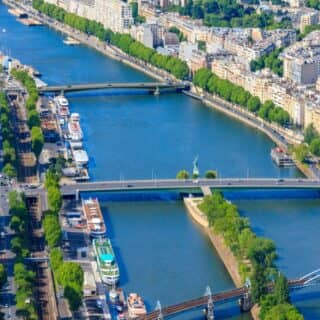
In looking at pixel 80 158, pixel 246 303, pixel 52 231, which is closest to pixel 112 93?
pixel 80 158

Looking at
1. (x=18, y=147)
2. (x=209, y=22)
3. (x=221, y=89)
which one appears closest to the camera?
(x=18, y=147)

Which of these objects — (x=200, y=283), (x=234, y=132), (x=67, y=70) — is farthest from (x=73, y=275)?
(x=67, y=70)

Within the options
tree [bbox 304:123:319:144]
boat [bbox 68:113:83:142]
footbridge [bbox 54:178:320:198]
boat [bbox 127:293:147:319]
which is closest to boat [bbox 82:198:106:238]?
footbridge [bbox 54:178:320:198]

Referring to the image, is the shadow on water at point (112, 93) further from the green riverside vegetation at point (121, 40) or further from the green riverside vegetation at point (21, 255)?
the green riverside vegetation at point (21, 255)

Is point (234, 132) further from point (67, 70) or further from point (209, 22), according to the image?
point (209, 22)

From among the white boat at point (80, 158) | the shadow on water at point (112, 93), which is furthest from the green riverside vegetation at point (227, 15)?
the white boat at point (80, 158)

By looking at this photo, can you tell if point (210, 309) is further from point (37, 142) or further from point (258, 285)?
point (37, 142)
